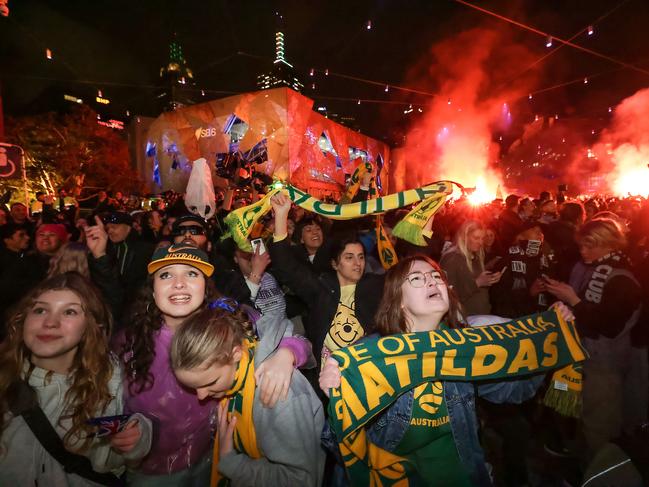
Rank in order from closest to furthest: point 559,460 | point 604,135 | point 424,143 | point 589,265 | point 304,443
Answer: point 304,443, point 589,265, point 559,460, point 604,135, point 424,143

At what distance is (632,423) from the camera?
3.35 meters

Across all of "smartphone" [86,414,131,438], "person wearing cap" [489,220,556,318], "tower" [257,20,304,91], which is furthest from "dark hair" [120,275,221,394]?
"tower" [257,20,304,91]

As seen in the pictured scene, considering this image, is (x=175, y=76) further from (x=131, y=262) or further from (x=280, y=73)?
(x=131, y=262)

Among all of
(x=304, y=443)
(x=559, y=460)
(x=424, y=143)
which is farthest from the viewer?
(x=424, y=143)

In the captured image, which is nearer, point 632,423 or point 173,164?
point 632,423

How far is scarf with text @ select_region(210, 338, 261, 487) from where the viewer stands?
1871 mm

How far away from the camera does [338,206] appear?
136 inches

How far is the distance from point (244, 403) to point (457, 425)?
122cm

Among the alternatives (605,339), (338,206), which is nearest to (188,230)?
(338,206)

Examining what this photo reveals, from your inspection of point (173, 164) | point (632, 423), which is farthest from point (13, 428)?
point (173, 164)

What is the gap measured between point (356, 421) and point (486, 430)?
3240 mm

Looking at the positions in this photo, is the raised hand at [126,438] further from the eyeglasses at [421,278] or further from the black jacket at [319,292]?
the eyeglasses at [421,278]

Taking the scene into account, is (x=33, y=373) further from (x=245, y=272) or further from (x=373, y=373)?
(x=245, y=272)

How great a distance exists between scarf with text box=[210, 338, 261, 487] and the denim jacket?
48cm
